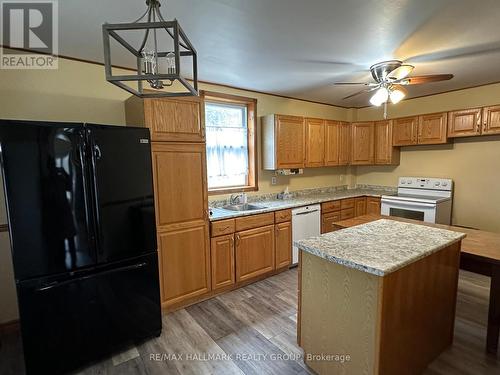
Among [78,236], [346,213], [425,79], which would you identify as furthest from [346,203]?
[78,236]

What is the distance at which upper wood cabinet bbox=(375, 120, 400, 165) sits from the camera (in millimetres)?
4457

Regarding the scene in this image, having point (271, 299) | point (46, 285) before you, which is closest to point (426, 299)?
point (271, 299)

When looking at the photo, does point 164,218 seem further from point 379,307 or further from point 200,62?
point 379,307

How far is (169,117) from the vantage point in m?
2.46

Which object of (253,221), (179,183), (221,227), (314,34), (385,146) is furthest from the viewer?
(385,146)

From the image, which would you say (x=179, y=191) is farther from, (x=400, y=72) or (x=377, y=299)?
(x=400, y=72)

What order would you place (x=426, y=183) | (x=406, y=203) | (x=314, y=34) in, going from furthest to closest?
(x=426, y=183), (x=406, y=203), (x=314, y=34)

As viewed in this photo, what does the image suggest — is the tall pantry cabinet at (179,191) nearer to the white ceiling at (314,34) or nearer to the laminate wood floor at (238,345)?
the laminate wood floor at (238,345)

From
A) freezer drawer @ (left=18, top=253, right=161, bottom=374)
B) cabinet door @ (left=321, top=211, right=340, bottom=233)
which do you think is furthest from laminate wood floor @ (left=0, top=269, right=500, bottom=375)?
cabinet door @ (left=321, top=211, right=340, bottom=233)

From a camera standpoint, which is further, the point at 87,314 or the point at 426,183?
the point at 426,183

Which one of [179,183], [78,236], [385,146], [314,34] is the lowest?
[78,236]

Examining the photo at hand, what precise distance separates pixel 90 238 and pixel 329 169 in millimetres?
4095

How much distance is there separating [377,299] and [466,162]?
363 cm

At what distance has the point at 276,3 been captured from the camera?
167 centimetres
